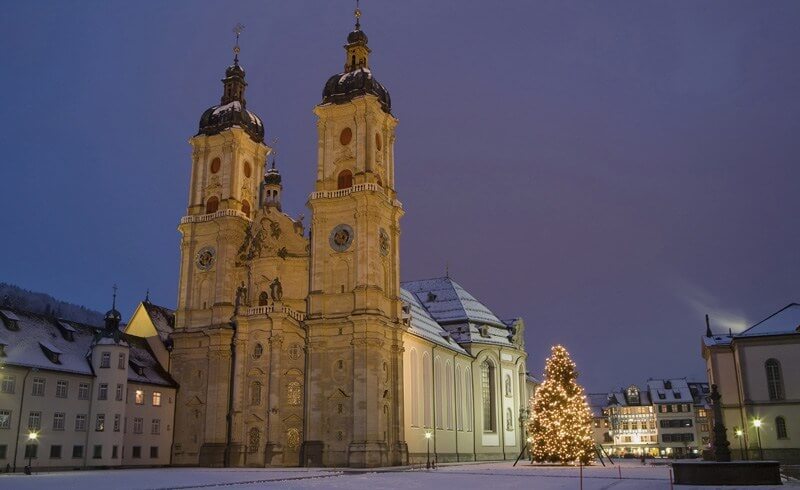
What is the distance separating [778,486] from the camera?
28.8m

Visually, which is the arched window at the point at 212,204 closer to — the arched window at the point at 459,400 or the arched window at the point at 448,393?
the arched window at the point at 448,393

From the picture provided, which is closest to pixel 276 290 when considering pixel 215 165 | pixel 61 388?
pixel 61 388

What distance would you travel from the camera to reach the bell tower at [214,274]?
63.0 m

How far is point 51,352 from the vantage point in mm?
54438

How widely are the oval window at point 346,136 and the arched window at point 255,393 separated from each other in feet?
70.9

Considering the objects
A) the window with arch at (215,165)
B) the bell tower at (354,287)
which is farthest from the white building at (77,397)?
the window with arch at (215,165)

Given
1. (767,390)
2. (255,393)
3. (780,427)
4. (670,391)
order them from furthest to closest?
(670,391) < (767,390) < (780,427) < (255,393)

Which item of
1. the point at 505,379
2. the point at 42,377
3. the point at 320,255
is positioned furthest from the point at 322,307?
the point at 505,379

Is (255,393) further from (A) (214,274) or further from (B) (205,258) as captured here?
(B) (205,258)

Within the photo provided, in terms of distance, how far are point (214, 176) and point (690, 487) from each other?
53.2m

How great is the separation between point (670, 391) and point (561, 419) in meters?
81.5

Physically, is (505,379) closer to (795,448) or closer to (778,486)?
(795,448)

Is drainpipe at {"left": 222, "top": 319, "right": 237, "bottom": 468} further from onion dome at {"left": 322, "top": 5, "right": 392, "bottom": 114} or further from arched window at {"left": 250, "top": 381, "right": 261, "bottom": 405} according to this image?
onion dome at {"left": 322, "top": 5, "right": 392, "bottom": 114}

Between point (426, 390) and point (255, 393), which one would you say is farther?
point (426, 390)
